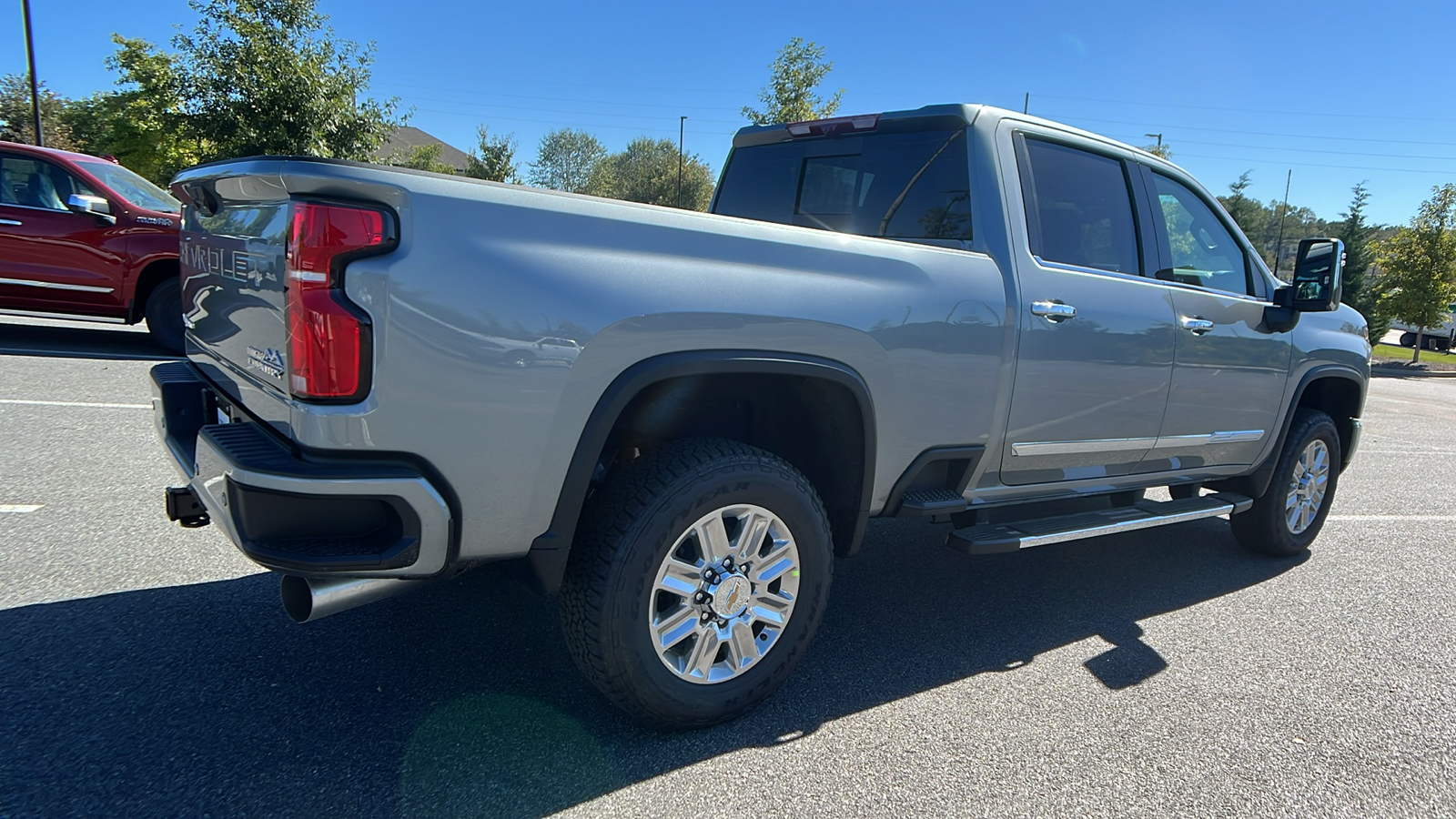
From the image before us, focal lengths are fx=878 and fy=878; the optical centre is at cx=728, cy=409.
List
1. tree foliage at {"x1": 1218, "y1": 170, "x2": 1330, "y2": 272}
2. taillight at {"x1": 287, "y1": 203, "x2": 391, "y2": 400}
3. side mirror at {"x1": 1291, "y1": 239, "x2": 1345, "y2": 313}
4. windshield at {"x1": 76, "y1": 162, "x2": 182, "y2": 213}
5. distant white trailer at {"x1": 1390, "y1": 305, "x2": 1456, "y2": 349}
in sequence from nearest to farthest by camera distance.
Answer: taillight at {"x1": 287, "y1": 203, "x2": 391, "y2": 400} < side mirror at {"x1": 1291, "y1": 239, "x2": 1345, "y2": 313} < windshield at {"x1": 76, "y1": 162, "x2": 182, "y2": 213} < distant white trailer at {"x1": 1390, "y1": 305, "x2": 1456, "y2": 349} < tree foliage at {"x1": 1218, "y1": 170, "x2": 1330, "y2": 272}

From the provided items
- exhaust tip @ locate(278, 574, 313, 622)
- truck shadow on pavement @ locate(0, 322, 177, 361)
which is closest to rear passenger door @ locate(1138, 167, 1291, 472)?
exhaust tip @ locate(278, 574, 313, 622)

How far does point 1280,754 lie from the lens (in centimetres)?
272

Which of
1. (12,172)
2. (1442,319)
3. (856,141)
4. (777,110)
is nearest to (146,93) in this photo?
(777,110)

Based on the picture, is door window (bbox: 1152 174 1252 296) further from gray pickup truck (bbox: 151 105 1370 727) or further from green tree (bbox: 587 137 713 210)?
green tree (bbox: 587 137 713 210)

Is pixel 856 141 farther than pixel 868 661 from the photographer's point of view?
Yes

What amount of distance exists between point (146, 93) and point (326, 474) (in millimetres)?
26558

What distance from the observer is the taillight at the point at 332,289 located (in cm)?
198

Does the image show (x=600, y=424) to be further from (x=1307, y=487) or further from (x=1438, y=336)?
(x=1438, y=336)

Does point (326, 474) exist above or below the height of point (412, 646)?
above

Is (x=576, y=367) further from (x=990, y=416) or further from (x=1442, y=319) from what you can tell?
(x=1442, y=319)

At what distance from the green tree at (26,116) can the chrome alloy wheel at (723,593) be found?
33.0 meters

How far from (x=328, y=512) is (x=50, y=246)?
8039mm

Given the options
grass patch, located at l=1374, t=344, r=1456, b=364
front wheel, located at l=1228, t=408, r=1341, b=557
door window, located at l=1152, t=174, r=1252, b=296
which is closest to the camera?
door window, located at l=1152, t=174, r=1252, b=296

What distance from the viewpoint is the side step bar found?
319 cm
